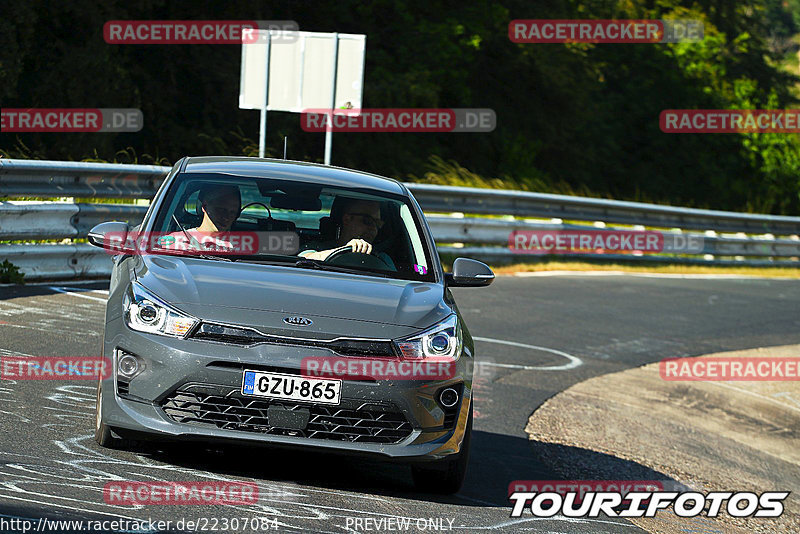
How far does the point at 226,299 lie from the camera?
582cm

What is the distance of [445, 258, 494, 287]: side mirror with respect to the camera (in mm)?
7113

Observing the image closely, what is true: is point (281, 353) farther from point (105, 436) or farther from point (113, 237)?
point (113, 237)

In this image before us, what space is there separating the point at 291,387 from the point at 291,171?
2.03 m

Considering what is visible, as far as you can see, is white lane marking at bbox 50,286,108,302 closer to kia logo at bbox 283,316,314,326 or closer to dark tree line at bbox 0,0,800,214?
dark tree line at bbox 0,0,800,214

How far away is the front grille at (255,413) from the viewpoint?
5.64 m

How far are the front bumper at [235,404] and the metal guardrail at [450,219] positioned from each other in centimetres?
642

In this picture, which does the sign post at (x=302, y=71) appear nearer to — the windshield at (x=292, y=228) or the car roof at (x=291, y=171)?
the car roof at (x=291, y=171)

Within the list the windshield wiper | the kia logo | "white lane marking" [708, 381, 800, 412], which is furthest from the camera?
"white lane marking" [708, 381, 800, 412]

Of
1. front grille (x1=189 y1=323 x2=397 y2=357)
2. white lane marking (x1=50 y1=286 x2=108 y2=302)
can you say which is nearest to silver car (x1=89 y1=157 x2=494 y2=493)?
front grille (x1=189 y1=323 x2=397 y2=357)

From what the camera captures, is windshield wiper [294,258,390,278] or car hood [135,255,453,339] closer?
car hood [135,255,453,339]

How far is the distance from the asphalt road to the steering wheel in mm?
1051

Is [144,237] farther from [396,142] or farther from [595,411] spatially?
[396,142]

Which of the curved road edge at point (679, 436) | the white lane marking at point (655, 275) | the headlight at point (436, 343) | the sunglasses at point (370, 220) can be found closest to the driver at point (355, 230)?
the sunglasses at point (370, 220)

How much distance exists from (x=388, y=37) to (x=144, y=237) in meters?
28.3
